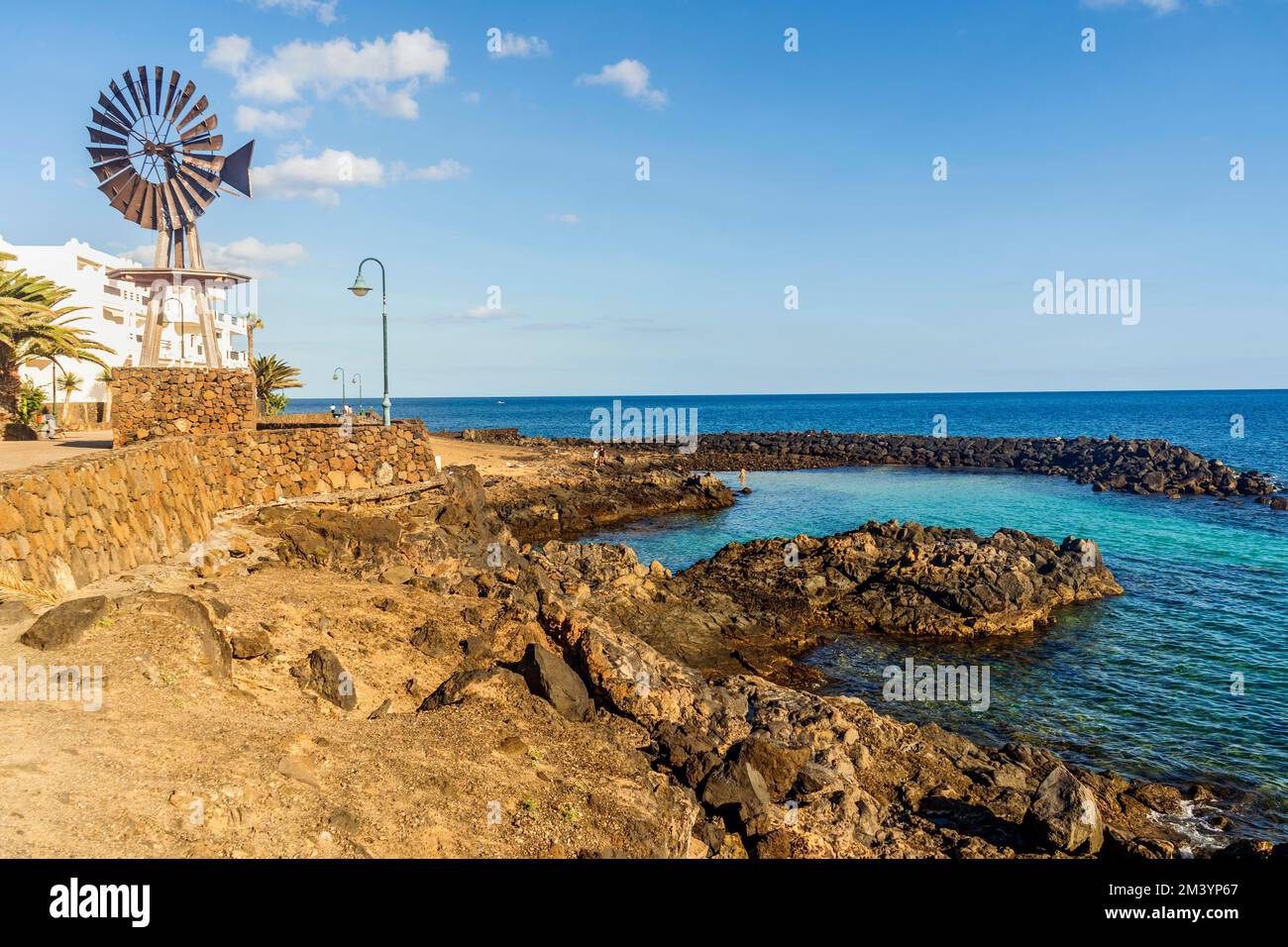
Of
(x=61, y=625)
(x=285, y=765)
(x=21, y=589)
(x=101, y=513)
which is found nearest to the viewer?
(x=285, y=765)

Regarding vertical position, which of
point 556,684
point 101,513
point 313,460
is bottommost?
point 556,684

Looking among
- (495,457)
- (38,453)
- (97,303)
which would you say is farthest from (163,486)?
(97,303)

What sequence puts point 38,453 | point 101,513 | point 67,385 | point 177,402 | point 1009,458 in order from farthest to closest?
point 1009,458
point 67,385
point 177,402
point 38,453
point 101,513

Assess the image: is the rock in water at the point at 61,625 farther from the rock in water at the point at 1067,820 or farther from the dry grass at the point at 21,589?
the rock in water at the point at 1067,820

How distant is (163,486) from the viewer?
15961 mm

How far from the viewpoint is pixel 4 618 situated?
9.57 m

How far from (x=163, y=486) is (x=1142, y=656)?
24.1m

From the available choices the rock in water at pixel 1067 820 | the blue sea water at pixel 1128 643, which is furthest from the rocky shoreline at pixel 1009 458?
the rock in water at pixel 1067 820

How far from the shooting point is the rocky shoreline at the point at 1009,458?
55.2 metres

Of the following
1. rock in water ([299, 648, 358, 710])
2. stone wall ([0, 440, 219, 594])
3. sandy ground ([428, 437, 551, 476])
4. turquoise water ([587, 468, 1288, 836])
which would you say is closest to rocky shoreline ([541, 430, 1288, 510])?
sandy ground ([428, 437, 551, 476])

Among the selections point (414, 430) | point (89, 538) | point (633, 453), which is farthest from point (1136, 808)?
point (633, 453)

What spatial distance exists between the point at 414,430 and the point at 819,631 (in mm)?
14089

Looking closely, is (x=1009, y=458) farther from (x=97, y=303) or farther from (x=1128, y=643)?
(x=97, y=303)

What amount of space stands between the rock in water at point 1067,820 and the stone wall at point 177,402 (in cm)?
2103
